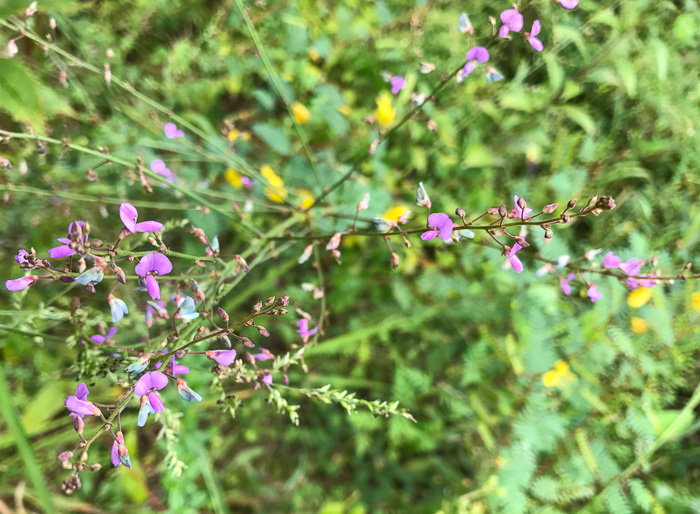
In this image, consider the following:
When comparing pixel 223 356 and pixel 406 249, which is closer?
pixel 223 356

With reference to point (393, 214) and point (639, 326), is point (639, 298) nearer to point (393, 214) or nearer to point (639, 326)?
point (639, 326)

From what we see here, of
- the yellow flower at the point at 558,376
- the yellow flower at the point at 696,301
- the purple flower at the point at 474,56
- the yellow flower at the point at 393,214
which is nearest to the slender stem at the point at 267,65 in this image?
the yellow flower at the point at 393,214

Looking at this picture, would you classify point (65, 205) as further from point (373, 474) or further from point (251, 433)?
point (373, 474)

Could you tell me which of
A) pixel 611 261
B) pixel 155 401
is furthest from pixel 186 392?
pixel 611 261

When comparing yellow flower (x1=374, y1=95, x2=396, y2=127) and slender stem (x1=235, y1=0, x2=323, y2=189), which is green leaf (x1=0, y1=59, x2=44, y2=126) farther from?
yellow flower (x1=374, y1=95, x2=396, y2=127)

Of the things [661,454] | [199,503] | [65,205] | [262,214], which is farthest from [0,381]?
[661,454]

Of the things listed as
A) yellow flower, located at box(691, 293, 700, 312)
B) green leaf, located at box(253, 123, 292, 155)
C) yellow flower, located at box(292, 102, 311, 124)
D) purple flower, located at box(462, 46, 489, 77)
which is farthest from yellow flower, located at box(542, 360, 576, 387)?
yellow flower, located at box(292, 102, 311, 124)
